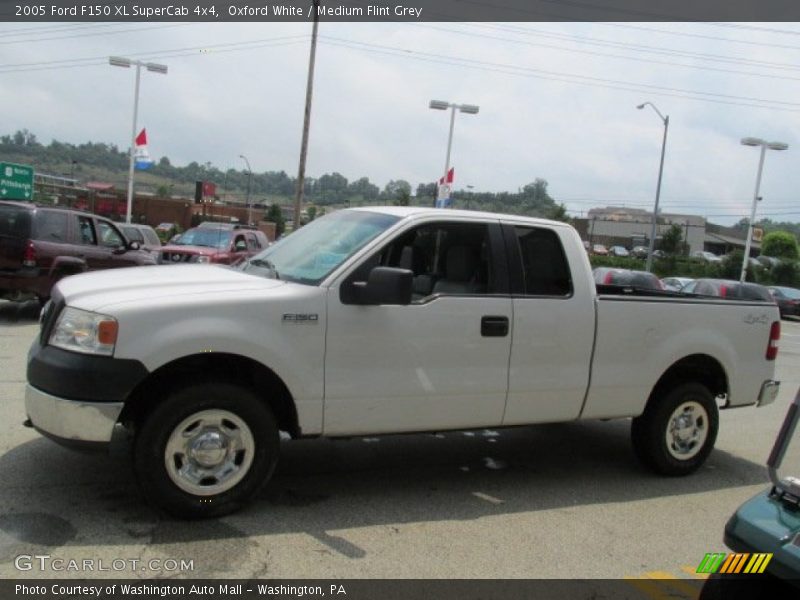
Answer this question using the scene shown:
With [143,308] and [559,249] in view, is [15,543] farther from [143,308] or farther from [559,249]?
[559,249]

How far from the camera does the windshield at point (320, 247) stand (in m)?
4.61

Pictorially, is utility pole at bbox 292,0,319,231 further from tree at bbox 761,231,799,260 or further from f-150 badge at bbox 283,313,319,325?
tree at bbox 761,231,799,260

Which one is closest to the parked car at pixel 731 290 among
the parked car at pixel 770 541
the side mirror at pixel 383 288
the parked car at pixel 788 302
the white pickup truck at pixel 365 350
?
the parked car at pixel 788 302

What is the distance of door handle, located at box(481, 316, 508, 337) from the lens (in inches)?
189

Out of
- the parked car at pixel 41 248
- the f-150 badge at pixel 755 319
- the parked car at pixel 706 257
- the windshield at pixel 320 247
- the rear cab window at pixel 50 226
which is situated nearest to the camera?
the windshield at pixel 320 247

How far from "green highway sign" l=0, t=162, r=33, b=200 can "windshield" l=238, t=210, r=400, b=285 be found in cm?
2232

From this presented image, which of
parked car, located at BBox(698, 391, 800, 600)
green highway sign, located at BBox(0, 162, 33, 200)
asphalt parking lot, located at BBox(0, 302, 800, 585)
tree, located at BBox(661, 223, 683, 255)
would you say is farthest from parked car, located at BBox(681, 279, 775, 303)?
tree, located at BBox(661, 223, 683, 255)

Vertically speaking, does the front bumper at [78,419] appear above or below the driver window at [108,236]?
below

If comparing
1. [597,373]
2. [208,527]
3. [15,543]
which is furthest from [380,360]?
[15,543]

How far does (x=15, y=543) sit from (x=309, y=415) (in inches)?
65.8

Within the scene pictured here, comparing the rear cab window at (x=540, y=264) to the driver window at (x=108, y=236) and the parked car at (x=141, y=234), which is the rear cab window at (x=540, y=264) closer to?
the driver window at (x=108, y=236)

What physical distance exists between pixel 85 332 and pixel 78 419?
1.53ft

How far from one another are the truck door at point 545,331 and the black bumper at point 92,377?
2.45m

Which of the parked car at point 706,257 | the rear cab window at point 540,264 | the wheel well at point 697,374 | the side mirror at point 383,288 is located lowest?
the wheel well at point 697,374
